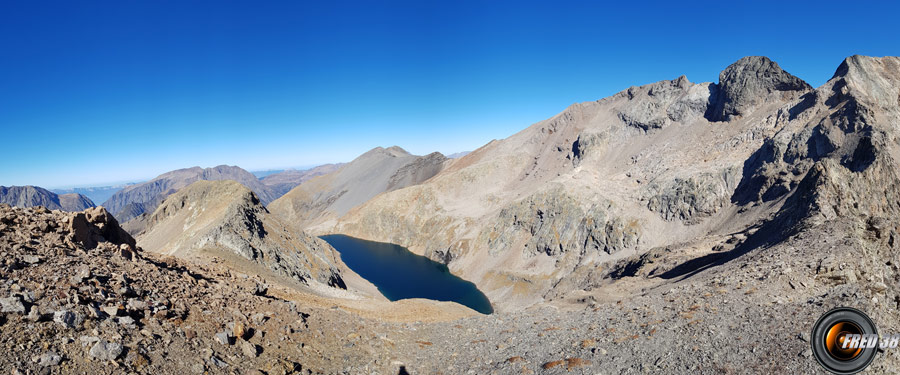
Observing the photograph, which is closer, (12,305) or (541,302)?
(12,305)

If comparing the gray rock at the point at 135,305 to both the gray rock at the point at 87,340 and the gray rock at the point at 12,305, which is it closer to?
the gray rock at the point at 87,340

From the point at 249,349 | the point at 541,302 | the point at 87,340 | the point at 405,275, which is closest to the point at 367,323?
the point at 249,349

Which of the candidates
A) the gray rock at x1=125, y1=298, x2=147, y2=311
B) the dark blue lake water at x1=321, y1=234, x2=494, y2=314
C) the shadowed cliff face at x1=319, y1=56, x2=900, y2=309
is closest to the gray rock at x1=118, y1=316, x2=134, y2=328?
the gray rock at x1=125, y1=298, x2=147, y2=311

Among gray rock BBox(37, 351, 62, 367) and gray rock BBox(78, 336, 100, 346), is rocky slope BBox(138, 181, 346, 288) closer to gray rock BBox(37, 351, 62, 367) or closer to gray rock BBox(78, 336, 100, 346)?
gray rock BBox(78, 336, 100, 346)

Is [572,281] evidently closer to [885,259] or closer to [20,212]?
[885,259]

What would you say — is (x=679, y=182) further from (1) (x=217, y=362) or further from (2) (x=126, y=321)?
(2) (x=126, y=321)

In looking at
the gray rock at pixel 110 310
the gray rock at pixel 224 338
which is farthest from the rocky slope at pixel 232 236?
the gray rock at pixel 110 310
